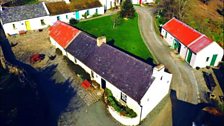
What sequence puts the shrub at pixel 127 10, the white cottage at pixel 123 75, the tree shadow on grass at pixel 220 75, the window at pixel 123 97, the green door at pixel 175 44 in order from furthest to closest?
the shrub at pixel 127 10 < the green door at pixel 175 44 < the tree shadow on grass at pixel 220 75 < the window at pixel 123 97 < the white cottage at pixel 123 75

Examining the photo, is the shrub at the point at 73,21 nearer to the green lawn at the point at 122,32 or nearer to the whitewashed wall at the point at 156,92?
the green lawn at the point at 122,32

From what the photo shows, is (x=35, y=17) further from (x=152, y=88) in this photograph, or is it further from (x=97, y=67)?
(x=152, y=88)

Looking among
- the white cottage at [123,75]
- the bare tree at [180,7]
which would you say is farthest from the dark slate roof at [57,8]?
the bare tree at [180,7]

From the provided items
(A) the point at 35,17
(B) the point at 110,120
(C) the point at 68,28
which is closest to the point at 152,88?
(B) the point at 110,120

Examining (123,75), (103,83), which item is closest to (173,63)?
(123,75)

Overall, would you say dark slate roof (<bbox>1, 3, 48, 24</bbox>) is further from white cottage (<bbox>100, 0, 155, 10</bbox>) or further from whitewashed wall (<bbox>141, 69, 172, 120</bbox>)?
whitewashed wall (<bbox>141, 69, 172, 120</bbox>)

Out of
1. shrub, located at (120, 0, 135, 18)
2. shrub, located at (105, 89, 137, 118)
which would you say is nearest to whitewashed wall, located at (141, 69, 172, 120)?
shrub, located at (105, 89, 137, 118)
